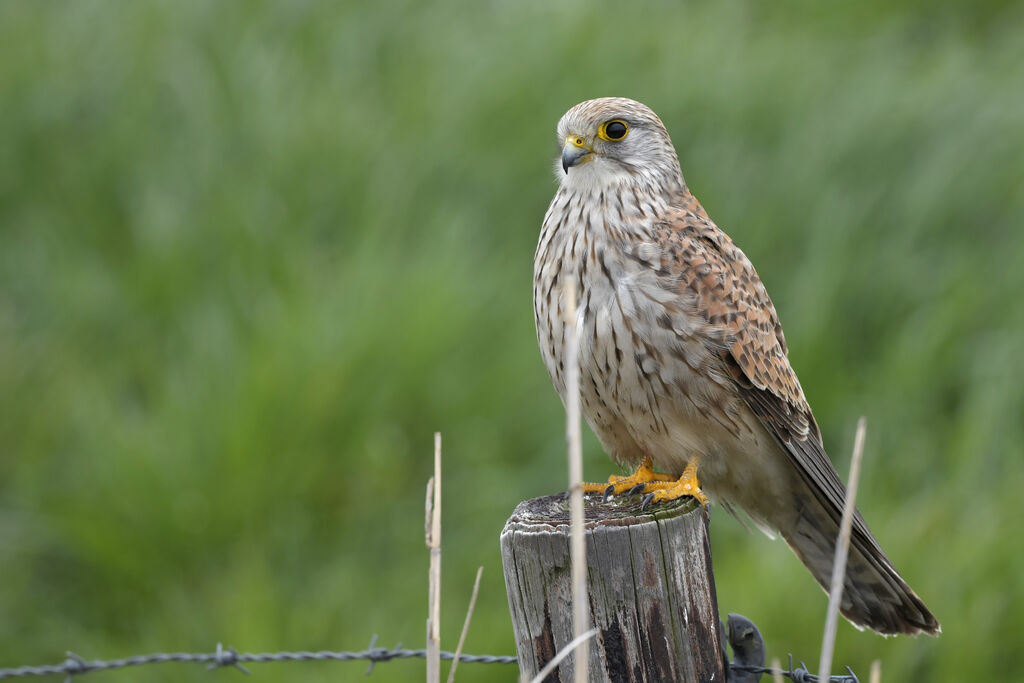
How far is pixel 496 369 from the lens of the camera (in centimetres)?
529

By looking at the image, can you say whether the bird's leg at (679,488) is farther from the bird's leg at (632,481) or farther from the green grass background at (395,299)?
the green grass background at (395,299)

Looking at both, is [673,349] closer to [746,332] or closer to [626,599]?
[746,332]

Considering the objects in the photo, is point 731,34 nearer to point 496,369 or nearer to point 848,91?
point 848,91

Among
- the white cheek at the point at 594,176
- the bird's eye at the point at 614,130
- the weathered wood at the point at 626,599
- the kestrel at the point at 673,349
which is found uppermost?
the bird's eye at the point at 614,130

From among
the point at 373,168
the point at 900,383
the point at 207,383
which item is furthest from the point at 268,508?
the point at 900,383

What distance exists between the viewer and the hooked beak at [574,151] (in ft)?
10.7

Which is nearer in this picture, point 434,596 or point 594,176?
point 434,596

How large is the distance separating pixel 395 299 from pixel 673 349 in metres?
2.38

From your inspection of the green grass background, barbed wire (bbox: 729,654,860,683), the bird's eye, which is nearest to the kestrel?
the bird's eye

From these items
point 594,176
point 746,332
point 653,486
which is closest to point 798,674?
point 653,486

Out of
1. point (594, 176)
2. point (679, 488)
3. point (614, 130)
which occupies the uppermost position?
point (614, 130)

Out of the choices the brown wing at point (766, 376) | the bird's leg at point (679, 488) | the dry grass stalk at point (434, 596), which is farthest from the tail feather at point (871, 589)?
the dry grass stalk at point (434, 596)

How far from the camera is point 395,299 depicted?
17.2 feet

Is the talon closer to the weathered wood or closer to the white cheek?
the weathered wood
